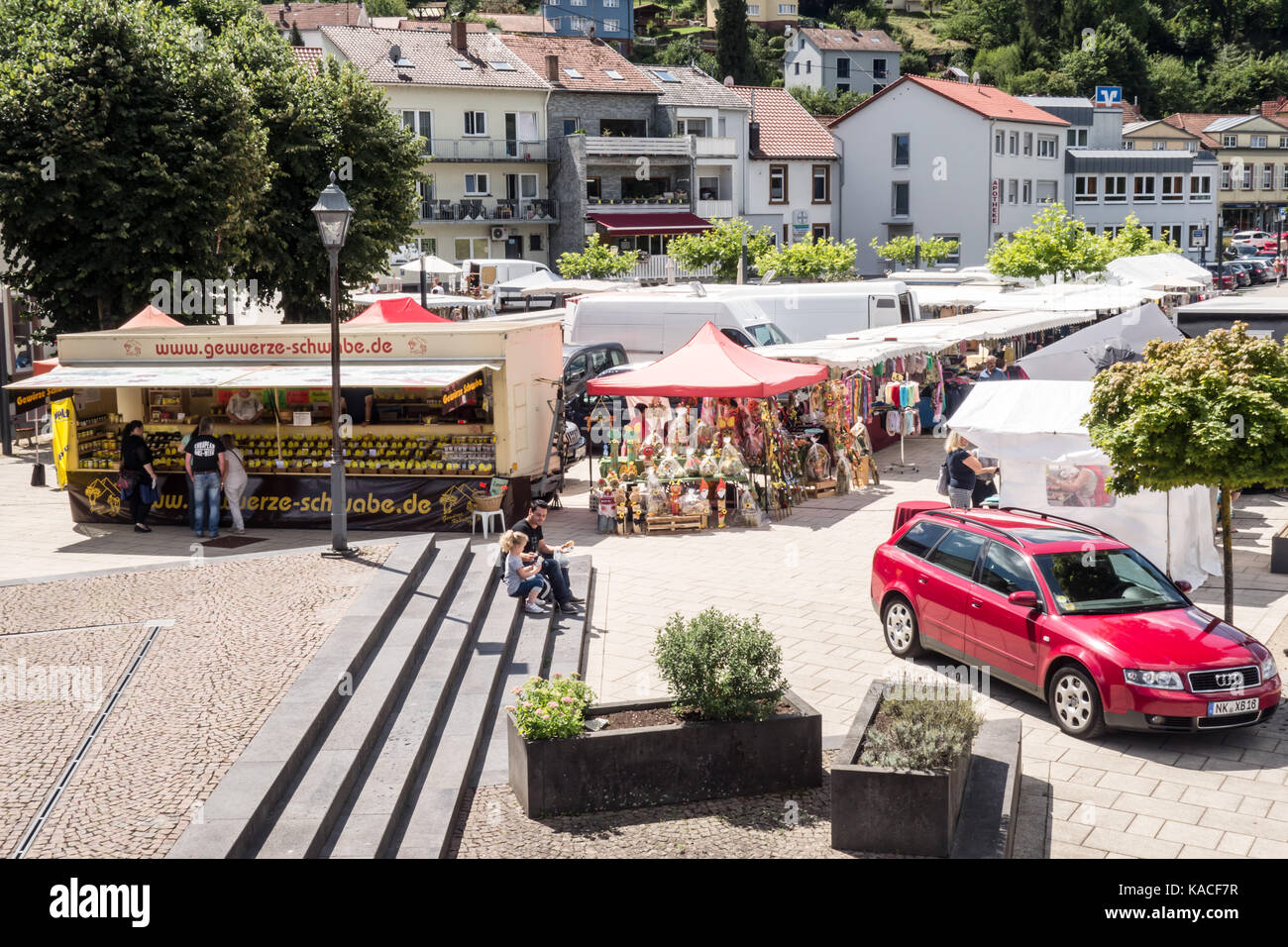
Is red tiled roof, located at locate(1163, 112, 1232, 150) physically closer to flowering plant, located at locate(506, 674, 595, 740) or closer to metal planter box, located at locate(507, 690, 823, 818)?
metal planter box, located at locate(507, 690, 823, 818)

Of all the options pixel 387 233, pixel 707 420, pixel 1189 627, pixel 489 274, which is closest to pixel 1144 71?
pixel 489 274

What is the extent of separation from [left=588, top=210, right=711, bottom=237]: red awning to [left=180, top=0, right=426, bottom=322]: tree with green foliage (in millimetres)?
27225

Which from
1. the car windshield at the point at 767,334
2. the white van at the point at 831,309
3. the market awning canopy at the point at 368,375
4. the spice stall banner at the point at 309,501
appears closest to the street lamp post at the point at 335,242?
the market awning canopy at the point at 368,375

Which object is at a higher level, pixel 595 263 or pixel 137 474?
pixel 595 263

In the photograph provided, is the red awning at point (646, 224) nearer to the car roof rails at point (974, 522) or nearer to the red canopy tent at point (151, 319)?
the red canopy tent at point (151, 319)

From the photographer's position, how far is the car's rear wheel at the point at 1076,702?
10.5 metres

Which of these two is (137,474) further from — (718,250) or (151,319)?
(718,250)

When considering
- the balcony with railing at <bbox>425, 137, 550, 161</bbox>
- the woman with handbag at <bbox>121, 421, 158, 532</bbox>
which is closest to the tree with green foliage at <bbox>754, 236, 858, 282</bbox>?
the balcony with railing at <bbox>425, 137, 550, 161</bbox>

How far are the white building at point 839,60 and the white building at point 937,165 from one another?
142 ft

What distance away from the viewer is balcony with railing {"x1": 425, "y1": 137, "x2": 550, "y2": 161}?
188 feet

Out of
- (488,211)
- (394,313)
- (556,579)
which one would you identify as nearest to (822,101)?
(488,211)

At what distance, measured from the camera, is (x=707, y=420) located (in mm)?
20594

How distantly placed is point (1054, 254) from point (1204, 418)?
1124 inches

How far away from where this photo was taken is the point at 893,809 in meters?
8.16
